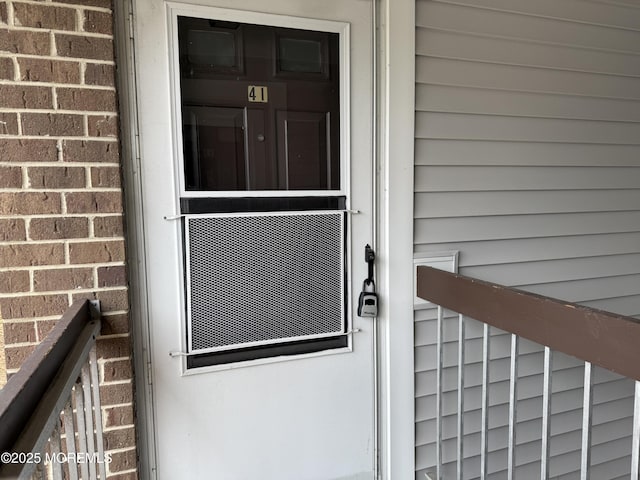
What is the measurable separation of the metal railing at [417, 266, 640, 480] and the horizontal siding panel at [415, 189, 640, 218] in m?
0.29

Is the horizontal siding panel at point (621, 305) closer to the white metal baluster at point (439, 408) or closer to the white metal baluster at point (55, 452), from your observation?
the white metal baluster at point (439, 408)

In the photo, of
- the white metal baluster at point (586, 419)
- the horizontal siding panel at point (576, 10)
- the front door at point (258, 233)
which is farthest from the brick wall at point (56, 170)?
the white metal baluster at point (586, 419)

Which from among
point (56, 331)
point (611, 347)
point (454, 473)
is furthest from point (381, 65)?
point (454, 473)

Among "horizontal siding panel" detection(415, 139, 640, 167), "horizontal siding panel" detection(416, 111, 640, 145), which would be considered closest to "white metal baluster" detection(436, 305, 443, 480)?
"horizontal siding panel" detection(415, 139, 640, 167)

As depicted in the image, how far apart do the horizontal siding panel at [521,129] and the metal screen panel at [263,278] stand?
578 mm

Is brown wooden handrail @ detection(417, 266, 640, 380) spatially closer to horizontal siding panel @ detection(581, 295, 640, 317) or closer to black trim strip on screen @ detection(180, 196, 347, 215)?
black trim strip on screen @ detection(180, 196, 347, 215)

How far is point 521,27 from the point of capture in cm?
189

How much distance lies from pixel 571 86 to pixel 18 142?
2.29m

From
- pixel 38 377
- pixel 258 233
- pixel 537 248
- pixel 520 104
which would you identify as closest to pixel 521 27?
pixel 520 104

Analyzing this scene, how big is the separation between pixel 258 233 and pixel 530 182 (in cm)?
131

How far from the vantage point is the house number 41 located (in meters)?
1.58

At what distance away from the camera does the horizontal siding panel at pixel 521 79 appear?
176 cm

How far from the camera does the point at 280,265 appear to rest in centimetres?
164

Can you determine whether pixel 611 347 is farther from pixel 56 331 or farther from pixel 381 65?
pixel 56 331
